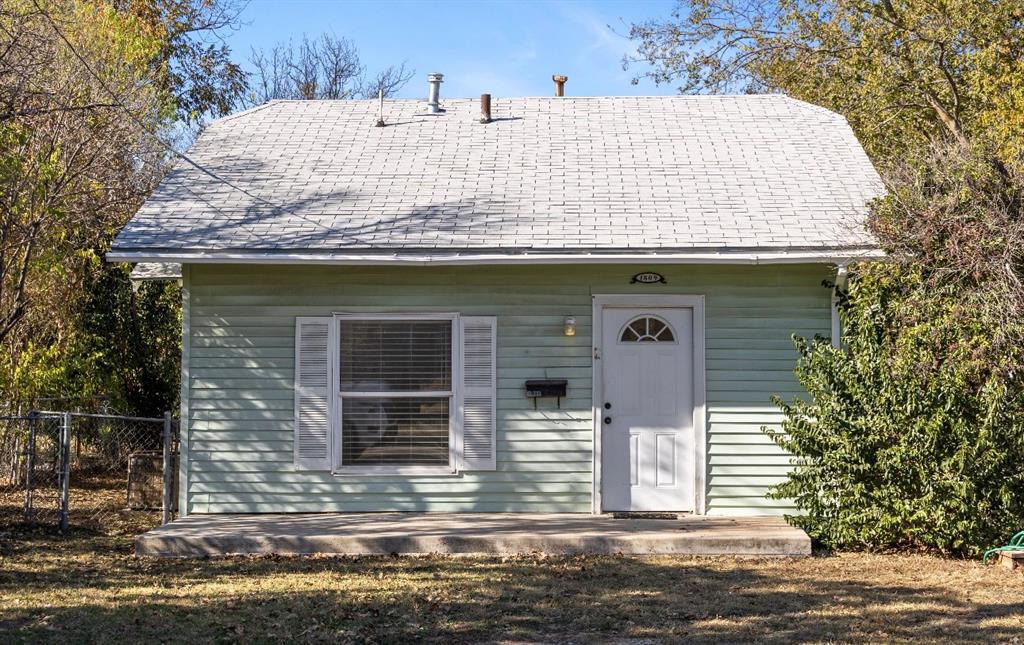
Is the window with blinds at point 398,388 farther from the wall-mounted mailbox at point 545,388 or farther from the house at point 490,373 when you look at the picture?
the wall-mounted mailbox at point 545,388

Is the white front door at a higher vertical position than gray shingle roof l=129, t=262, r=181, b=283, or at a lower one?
lower

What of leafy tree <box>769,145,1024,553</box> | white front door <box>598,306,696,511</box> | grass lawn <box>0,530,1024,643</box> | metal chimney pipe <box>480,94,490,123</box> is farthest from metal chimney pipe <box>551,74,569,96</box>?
grass lawn <box>0,530,1024,643</box>

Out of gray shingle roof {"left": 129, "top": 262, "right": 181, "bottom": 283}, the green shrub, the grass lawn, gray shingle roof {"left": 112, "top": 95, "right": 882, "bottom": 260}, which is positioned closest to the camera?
the grass lawn

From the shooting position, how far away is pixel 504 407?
35.1 feet

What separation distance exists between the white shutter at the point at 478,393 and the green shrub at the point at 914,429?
276cm

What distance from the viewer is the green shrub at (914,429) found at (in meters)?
9.10

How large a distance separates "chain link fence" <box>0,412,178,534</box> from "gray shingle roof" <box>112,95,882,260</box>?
2380 millimetres

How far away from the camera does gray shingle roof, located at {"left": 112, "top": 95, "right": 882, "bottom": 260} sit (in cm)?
1043

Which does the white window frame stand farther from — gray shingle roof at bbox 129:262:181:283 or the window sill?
gray shingle roof at bbox 129:262:181:283

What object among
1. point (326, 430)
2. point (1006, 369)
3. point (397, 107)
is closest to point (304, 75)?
point (397, 107)

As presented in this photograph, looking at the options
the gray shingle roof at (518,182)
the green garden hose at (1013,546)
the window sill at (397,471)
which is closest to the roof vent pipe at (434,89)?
the gray shingle roof at (518,182)

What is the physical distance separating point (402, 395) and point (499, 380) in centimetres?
95

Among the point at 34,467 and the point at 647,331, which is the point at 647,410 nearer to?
the point at 647,331

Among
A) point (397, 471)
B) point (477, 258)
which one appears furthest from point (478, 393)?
point (477, 258)
